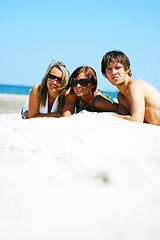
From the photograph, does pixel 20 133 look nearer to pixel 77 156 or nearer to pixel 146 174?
pixel 77 156

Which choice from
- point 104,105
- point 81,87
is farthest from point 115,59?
point 104,105

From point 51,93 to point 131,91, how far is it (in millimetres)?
1641

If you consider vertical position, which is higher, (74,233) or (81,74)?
(81,74)

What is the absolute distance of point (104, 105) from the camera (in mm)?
4422

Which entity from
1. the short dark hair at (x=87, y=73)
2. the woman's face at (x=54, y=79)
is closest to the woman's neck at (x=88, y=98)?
the short dark hair at (x=87, y=73)

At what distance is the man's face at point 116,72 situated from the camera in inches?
156

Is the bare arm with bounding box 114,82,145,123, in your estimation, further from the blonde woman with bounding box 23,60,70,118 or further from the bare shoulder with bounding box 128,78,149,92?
the blonde woman with bounding box 23,60,70,118

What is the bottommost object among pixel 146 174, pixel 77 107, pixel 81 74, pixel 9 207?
pixel 77 107

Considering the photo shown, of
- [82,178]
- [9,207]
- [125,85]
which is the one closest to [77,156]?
[82,178]

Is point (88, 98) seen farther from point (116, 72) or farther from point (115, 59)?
→ point (115, 59)

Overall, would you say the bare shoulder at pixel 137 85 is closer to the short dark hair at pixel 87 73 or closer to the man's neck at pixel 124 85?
the man's neck at pixel 124 85

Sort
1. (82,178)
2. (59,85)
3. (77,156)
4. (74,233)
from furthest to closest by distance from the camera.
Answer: (59,85), (77,156), (82,178), (74,233)

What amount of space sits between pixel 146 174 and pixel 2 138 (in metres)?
1.13

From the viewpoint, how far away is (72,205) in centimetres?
131
